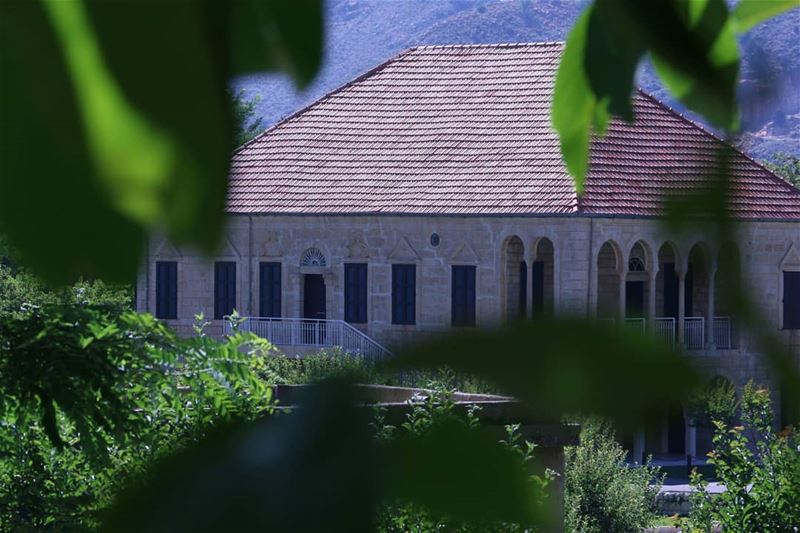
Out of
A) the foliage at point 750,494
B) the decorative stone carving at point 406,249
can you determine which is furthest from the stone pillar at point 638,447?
the foliage at point 750,494

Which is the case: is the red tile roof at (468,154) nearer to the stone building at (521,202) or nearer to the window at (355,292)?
the stone building at (521,202)

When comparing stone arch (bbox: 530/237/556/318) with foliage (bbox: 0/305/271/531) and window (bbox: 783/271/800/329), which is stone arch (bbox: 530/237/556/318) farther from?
foliage (bbox: 0/305/271/531)

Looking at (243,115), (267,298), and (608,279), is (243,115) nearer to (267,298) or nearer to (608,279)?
(608,279)

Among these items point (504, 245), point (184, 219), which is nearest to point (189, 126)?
point (184, 219)

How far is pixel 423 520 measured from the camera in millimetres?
294

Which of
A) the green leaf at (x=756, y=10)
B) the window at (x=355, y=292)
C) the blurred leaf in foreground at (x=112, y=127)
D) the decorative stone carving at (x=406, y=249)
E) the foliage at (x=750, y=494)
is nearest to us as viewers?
the blurred leaf in foreground at (x=112, y=127)

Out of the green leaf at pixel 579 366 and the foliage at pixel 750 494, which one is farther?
the foliage at pixel 750 494

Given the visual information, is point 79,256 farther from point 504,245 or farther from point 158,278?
point 504,245

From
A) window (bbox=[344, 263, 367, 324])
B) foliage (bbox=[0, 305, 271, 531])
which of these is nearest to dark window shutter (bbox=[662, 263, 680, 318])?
foliage (bbox=[0, 305, 271, 531])

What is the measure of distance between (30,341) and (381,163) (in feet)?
6.11

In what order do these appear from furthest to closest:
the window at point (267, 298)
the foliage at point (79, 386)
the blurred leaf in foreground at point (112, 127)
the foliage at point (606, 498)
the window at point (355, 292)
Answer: the window at point (355, 292) → the window at point (267, 298) → the foliage at point (606, 498) → the foliage at point (79, 386) → the blurred leaf in foreground at point (112, 127)

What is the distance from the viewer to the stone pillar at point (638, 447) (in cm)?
31

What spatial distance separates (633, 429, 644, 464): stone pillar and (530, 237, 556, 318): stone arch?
39 mm

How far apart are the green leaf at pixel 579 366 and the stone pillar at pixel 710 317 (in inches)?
0.4
